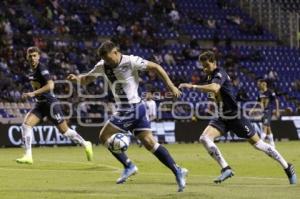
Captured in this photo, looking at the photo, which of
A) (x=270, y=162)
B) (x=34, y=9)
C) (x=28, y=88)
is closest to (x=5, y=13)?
(x=34, y=9)

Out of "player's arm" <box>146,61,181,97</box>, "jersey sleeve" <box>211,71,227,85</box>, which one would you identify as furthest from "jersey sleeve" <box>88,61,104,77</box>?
"jersey sleeve" <box>211,71,227,85</box>

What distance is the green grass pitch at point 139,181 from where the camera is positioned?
1162 centimetres


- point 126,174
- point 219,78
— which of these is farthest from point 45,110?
point 219,78

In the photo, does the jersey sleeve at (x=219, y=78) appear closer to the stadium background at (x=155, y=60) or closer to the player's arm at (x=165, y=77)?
the player's arm at (x=165, y=77)

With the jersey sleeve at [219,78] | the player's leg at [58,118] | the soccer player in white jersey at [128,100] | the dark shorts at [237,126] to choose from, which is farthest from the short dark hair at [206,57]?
the player's leg at [58,118]

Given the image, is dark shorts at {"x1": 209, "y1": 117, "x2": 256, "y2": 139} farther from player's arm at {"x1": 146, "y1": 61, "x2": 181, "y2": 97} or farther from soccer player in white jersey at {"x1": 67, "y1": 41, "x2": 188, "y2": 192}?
player's arm at {"x1": 146, "y1": 61, "x2": 181, "y2": 97}

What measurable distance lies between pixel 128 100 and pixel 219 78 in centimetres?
186

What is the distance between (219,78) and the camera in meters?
13.4

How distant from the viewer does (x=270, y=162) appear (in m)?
19.9

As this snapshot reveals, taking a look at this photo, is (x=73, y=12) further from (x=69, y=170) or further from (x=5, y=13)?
(x=69, y=170)

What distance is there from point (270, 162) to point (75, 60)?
18.9 metres

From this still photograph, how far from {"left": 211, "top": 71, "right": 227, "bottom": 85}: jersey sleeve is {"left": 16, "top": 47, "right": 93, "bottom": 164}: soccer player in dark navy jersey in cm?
481

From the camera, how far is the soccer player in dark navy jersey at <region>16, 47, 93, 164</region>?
56.2 feet

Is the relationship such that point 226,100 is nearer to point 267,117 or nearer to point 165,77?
point 165,77
